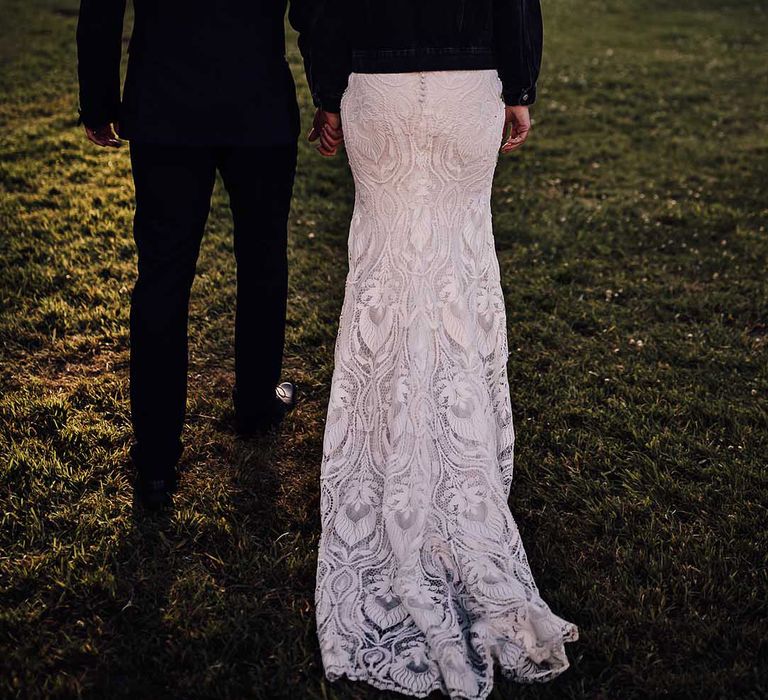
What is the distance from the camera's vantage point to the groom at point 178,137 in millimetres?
2818

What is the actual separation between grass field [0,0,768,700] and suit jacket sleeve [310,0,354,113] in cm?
145

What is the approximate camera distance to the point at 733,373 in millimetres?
4238

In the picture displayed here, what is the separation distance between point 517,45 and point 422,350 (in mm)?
1002

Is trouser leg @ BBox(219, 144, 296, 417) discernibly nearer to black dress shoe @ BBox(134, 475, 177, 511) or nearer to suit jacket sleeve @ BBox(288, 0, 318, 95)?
suit jacket sleeve @ BBox(288, 0, 318, 95)

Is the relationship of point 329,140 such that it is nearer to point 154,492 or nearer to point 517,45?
point 517,45

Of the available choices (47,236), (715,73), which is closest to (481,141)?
(47,236)

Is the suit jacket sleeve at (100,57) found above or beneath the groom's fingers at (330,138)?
above

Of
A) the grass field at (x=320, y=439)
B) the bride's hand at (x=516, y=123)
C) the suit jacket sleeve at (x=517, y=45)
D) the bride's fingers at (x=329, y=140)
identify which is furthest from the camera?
the bride's fingers at (x=329, y=140)

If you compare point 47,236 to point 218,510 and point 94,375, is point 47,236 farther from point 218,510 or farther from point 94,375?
point 218,510

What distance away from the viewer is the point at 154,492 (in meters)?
3.17

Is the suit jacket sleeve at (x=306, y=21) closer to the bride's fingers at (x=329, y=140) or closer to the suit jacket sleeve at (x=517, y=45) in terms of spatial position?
the bride's fingers at (x=329, y=140)

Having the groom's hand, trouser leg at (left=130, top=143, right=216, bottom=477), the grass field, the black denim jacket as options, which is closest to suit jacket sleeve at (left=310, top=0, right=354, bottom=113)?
the black denim jacket

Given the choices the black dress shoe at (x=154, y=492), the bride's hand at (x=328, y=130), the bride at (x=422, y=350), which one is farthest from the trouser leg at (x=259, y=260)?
the black dress shoe at (x=154, y=492)

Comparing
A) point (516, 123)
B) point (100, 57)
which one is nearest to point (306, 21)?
point (100, 57)
